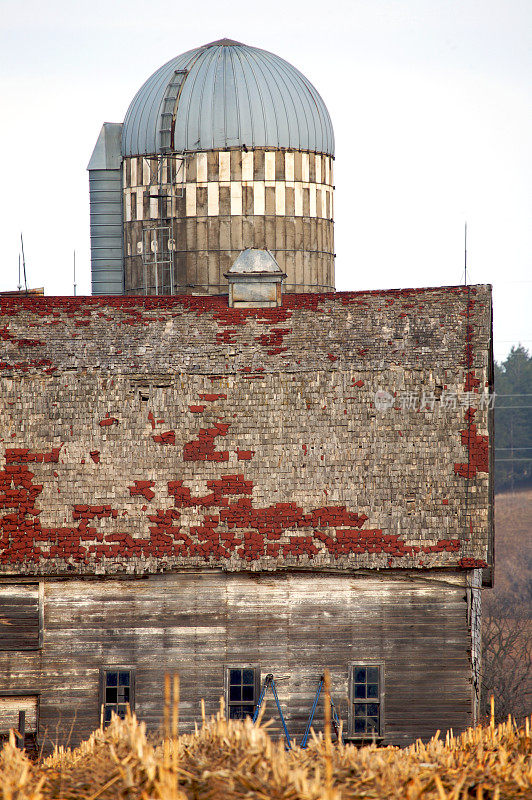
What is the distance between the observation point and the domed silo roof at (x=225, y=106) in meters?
28.7

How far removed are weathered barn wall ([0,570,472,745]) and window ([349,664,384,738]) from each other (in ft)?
0.41

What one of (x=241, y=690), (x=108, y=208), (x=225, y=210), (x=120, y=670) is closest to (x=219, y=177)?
(x=225, y=210)

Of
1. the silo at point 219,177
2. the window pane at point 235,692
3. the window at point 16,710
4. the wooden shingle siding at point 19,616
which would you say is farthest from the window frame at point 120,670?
the silo at point 219,177

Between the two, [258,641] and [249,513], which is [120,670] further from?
[249,513]

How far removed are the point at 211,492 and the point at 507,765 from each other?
444 inches

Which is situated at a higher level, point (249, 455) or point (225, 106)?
point (225, 106)

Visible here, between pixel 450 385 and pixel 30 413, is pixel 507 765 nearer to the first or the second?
pixel 450 385

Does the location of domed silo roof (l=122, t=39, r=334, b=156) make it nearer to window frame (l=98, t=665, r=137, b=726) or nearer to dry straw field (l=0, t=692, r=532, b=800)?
window frame (l=98, t=665, r=137, b=726)

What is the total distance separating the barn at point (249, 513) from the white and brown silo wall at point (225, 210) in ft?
19.9

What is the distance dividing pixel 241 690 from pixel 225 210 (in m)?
13.9

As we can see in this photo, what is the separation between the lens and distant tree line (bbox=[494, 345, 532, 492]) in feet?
261

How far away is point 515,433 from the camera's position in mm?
80375

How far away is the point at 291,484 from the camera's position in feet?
67.0

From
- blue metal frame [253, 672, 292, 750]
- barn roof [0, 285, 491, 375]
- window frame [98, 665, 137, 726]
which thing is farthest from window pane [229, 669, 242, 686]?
barn roof [0, 285, 491, 375]
